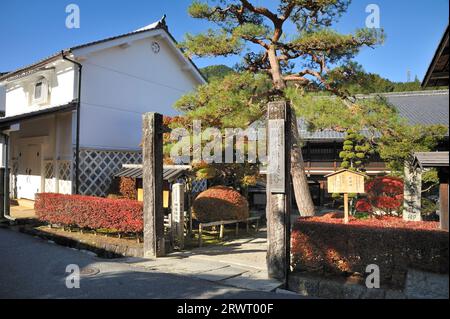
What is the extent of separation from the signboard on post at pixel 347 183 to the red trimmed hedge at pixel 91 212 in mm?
5424

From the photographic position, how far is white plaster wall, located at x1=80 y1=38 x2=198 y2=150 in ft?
52.0

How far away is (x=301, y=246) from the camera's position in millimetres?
7438

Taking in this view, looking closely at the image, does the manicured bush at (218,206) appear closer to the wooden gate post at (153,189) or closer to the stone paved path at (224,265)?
the stone paved path at (224,265)

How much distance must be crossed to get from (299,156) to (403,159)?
126 inches

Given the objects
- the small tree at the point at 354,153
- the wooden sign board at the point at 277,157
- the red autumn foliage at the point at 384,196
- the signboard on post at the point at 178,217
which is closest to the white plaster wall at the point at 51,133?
the signboard on post at the point at 178,217

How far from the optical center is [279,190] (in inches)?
290

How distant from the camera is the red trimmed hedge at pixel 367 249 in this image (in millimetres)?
6141

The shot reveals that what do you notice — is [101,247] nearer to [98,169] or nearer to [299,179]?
[299,179]

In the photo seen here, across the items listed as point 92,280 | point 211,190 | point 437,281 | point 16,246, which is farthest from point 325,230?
point 16,246

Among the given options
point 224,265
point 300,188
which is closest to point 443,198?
point 300,188

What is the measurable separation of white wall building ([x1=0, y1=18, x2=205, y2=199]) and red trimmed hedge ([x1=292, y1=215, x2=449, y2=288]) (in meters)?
10.5

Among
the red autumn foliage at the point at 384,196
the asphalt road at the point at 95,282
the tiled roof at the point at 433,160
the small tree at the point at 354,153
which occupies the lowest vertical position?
the asphalt road at the point at 95,282

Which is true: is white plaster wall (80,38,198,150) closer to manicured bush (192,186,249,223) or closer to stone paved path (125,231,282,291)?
manicured bush (192,186,249,223)

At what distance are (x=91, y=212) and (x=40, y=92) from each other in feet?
29.5
